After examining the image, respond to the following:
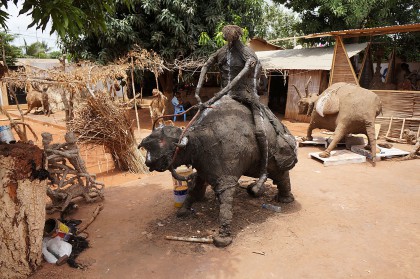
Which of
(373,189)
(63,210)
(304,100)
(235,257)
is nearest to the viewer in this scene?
(235,257)

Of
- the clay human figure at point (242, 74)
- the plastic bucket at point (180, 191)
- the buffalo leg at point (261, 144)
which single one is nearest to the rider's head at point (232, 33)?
the clay human figure at point (242, 74)

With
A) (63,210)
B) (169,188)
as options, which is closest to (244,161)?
(169,188)

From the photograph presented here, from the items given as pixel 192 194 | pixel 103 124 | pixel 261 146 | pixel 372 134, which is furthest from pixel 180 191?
pixel 372 134

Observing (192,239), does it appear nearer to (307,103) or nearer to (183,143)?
(183,143)

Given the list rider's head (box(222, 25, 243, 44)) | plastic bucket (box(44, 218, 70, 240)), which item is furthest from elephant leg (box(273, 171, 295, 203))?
plastic bucket (box(44, 218, 70, 240))

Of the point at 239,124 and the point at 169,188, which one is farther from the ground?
the point at 239,124

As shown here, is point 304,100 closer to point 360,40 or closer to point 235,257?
point 235,257

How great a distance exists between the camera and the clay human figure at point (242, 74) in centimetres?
409

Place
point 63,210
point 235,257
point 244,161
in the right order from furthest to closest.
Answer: point 63,210, point 244,161, point 235,257

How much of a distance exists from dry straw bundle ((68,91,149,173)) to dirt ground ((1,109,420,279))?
124 cm

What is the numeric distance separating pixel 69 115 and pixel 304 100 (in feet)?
22.1

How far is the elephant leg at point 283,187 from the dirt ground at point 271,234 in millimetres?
155

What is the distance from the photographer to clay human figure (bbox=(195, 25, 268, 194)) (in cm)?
409

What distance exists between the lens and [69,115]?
7750 mm
